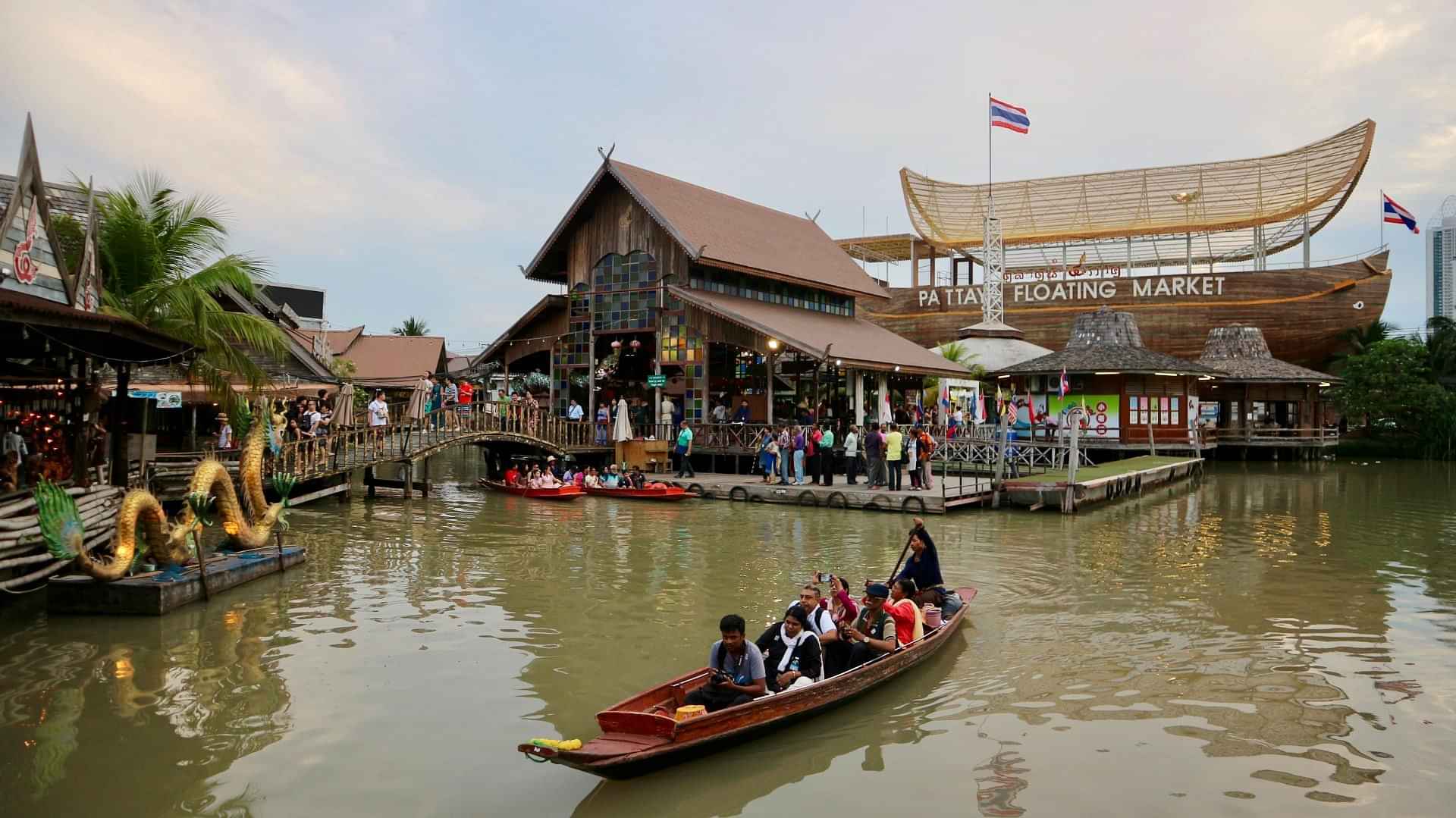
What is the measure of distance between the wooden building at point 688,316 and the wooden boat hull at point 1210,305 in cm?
1793

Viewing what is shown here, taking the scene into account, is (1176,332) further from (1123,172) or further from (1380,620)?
(1380,620)

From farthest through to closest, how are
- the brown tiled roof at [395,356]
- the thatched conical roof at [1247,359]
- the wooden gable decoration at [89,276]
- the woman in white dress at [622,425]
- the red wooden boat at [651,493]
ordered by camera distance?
the brown tiled roof at [395,356] < the thatched conical roof at [1247,359] < the woman in white dress at [622,425] < the red wooden boat at [651,493] < the wooden gable decoration at [89,276]

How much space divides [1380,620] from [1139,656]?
4.15 m

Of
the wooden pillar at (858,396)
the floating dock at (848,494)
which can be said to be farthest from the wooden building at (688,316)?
the floating dock at (848,494)

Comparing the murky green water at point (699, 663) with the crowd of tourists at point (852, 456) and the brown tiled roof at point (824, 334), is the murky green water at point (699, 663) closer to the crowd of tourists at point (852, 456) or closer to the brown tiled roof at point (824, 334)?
the crowd of tourists at point (852, 456)

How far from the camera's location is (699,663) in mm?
10164

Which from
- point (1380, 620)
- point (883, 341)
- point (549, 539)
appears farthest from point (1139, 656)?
point (883, 341)

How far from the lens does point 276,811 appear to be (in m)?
6.60

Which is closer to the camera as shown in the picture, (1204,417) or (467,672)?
(467,672)

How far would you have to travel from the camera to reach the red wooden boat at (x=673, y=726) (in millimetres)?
6758

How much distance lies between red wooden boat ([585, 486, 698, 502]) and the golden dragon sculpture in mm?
9916

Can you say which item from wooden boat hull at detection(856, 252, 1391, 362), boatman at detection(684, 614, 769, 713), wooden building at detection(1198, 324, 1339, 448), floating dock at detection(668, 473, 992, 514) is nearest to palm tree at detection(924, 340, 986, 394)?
wooden boat hull at detection(856, 252, 1391, 362)

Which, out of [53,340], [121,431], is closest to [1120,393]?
[121,431]

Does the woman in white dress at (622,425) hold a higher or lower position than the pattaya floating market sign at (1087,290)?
lower
